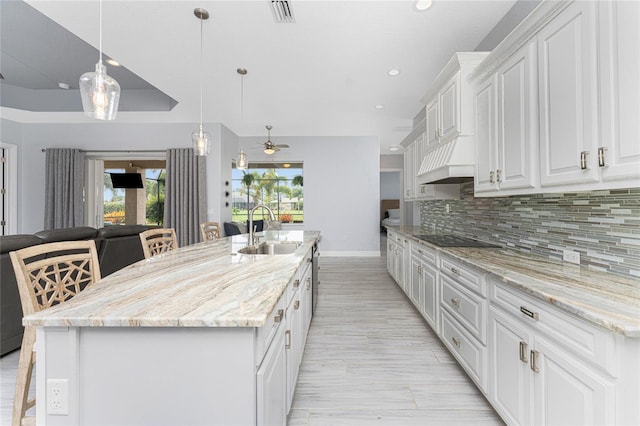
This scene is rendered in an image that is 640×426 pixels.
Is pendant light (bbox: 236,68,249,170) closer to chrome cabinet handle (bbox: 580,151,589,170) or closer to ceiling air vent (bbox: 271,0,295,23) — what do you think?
ceiling air vent (bbox: 271,0,295,23)

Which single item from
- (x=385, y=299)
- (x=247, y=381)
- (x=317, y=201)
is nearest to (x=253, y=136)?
(x=317, y=201)

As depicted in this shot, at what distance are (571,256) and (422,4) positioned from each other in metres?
2.19

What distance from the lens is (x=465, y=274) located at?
1956 millimetres

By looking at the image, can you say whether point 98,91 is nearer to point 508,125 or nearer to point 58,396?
point 58,396

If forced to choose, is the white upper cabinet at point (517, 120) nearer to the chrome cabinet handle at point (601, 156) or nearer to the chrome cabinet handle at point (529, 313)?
the chrome cabinet handle at point (601, 156)

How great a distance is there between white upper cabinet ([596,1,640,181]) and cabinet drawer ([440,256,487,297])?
0.81m

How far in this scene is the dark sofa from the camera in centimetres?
217

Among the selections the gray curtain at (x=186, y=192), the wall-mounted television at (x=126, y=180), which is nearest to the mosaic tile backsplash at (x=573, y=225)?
the gray curtain at (x=186, y=192)

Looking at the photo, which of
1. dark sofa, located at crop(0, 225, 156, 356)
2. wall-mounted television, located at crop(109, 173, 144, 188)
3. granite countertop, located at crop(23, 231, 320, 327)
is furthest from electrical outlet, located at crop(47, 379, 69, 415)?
wall-mounted television, located at crop(109, 173, 144, 188)

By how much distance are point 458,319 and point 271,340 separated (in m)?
1.53

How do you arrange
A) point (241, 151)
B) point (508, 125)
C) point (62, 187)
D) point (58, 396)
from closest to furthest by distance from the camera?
point (58, 396) < point (508, 125) < point (241, 151) < point (62, 187)

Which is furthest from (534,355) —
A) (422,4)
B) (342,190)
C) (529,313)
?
(342,190)

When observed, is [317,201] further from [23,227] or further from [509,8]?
[23,227]

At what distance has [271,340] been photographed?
1.15m
